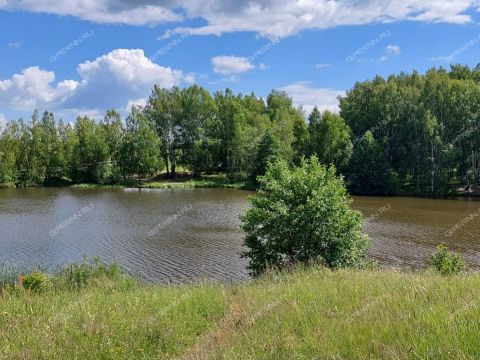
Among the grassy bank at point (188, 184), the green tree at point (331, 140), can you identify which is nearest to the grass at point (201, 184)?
the grassy bank at point (188, 184)

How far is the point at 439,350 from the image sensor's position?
4.18 m

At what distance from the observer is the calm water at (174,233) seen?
28.1m

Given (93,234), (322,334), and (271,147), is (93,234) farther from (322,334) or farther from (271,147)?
(271,147)

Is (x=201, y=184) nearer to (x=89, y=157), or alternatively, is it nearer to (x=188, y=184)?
(x=188, y=184)

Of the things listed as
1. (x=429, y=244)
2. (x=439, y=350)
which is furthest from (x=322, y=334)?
(x=429, y=244)

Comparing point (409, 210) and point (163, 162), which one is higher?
point (163, 162)

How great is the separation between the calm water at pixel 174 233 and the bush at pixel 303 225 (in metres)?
4.83

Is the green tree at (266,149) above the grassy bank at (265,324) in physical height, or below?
above

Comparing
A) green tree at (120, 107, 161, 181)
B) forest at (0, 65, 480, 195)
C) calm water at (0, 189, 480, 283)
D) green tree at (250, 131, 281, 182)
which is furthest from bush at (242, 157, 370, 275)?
green tree at (120, 107, 161, 181)

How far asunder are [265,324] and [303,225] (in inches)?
544

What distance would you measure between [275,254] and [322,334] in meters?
15.3

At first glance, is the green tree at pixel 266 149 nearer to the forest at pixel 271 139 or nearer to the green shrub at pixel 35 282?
the forest at pixel 271 139

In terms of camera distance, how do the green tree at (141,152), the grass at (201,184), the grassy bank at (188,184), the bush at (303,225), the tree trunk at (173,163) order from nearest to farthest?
the bush at (303,225) < the grass at (201,184) < the grassy bank at (188,184) < the green tree at (141,152) < the tree trunk at (173,163)

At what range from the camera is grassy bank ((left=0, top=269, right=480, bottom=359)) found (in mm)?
4824
